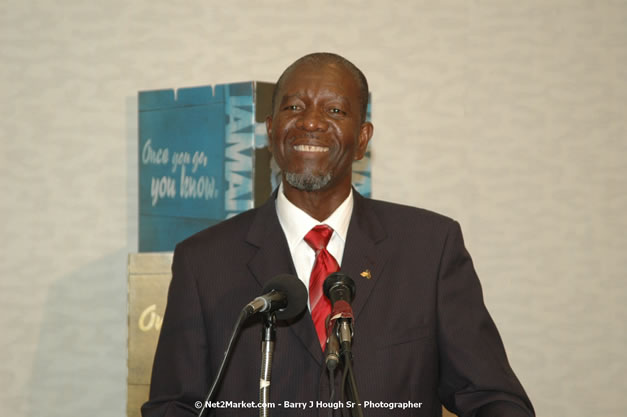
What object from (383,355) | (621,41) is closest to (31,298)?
(383,355)

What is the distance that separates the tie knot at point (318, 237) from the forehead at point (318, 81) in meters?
0.35

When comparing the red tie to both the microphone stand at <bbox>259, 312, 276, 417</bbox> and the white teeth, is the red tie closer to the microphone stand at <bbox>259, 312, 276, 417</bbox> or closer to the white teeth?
the white teeth

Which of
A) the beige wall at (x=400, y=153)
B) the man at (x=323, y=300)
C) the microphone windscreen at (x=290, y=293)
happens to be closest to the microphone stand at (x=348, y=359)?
the microphone windscreen at (x=290, y=293)

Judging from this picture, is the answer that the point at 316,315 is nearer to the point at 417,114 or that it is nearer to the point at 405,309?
the point at 405,309

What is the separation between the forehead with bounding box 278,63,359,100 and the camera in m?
1.86

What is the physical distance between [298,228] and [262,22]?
1490mm

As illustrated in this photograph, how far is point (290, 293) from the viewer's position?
1283 mm

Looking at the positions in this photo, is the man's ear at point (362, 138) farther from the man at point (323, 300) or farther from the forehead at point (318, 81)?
the forehead at point (318, 81)

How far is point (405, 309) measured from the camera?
5.71ft

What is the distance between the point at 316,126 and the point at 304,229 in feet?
0.90

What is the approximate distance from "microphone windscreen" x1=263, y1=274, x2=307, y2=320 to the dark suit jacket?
406 millimetres

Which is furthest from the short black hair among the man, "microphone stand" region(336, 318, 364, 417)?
"microphone stand" region(336, 318, 364, 417)

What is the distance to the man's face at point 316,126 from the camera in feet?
6.01

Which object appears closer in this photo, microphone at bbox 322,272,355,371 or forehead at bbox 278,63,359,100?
microphone at bbox 322,272,355,371
